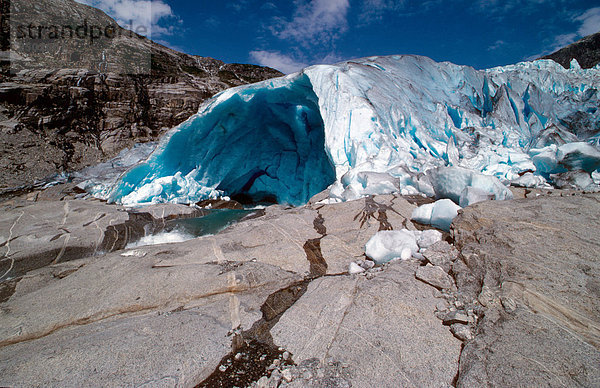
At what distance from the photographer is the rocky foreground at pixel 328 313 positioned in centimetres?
146

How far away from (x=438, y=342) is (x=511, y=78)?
14.5 meters

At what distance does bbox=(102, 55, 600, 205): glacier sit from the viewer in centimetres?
560

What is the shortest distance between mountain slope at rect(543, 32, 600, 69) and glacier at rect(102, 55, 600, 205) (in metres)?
10.3

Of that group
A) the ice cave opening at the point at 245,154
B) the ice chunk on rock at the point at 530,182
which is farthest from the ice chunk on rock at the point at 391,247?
the ice cave opening at the point at 245,154

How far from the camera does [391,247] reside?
9.21 ft

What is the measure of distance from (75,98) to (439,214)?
21.7 m

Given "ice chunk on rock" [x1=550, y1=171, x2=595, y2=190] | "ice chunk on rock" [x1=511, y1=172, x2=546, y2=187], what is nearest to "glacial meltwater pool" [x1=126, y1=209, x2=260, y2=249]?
"ice chunk on rock" [x1=511, y1=172, x2=546, y2=187]

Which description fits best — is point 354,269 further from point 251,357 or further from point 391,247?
point 251,357

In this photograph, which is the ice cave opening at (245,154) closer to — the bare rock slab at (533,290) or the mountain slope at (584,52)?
the bare rock slab at (533,290)

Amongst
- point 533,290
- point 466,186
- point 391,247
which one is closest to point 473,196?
point 466,186

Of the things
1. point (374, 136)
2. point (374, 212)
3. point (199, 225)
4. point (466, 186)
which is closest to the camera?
point (466, 186)

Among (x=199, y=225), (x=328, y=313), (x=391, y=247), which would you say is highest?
(x=391, y=247)

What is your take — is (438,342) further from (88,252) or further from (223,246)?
(88,252)

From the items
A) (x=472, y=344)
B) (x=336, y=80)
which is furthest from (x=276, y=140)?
(x=472, y=344)
